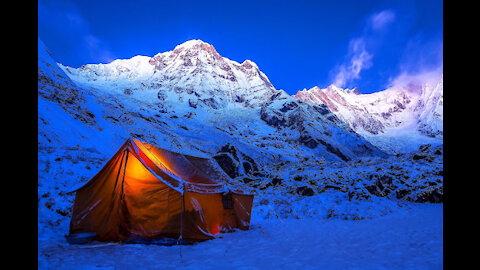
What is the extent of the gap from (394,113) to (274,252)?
200 meters

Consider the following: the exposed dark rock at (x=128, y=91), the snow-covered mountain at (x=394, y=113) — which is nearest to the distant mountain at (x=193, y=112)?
the exposed dark rock at (x=128, y=91)

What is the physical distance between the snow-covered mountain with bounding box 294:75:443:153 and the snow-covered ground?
10144cm

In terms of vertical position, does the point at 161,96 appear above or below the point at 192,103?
above

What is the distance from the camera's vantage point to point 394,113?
169875 mm

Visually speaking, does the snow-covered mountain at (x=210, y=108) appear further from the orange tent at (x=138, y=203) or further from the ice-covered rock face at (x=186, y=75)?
the orange tent at (x=138, y=203)

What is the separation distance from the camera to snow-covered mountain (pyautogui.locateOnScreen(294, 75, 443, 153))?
11050 centimetres

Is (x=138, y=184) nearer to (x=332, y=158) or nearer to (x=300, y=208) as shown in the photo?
(x=300, y=208)

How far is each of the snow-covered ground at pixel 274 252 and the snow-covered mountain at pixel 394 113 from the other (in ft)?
333

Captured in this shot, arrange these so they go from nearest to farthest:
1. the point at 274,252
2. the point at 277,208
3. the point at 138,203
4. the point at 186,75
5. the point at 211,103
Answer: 1. the point at 274,252
2. the point at 138,203
3. the point at 277,208
4. the point at 211,103
5. the point at 186,75

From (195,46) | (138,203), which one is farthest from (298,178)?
(195,46)

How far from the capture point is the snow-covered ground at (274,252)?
4.90 meters

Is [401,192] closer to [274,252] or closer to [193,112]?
[274,252]

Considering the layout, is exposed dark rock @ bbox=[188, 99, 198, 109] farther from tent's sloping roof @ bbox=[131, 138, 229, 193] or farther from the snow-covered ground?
the snow-covered ground
